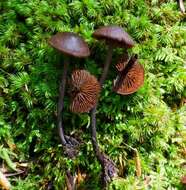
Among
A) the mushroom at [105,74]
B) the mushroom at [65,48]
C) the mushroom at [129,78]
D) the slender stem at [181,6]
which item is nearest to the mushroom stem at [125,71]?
the mushroom at [129,78]

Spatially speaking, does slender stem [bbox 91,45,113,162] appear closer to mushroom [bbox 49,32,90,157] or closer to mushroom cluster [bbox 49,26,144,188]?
mushroom cluster [bbox 49,26,144,188]

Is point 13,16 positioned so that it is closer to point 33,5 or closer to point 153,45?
point 33,5

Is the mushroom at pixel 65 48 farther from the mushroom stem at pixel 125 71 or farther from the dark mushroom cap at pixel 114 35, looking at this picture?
the mushroom stem at pixel 125 71

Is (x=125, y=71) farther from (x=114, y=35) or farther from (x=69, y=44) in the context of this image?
(x=69, y=44)

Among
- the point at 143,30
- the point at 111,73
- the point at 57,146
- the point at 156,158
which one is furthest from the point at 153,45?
the point at 57,146

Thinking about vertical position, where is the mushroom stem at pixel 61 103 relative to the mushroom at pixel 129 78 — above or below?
below

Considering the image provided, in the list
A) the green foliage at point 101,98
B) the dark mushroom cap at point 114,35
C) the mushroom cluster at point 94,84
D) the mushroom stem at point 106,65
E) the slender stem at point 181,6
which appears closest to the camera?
the dark mushroom cap at point 114,35

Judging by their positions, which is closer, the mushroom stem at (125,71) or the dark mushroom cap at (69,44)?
the dark mushroom cap at (69,44)
